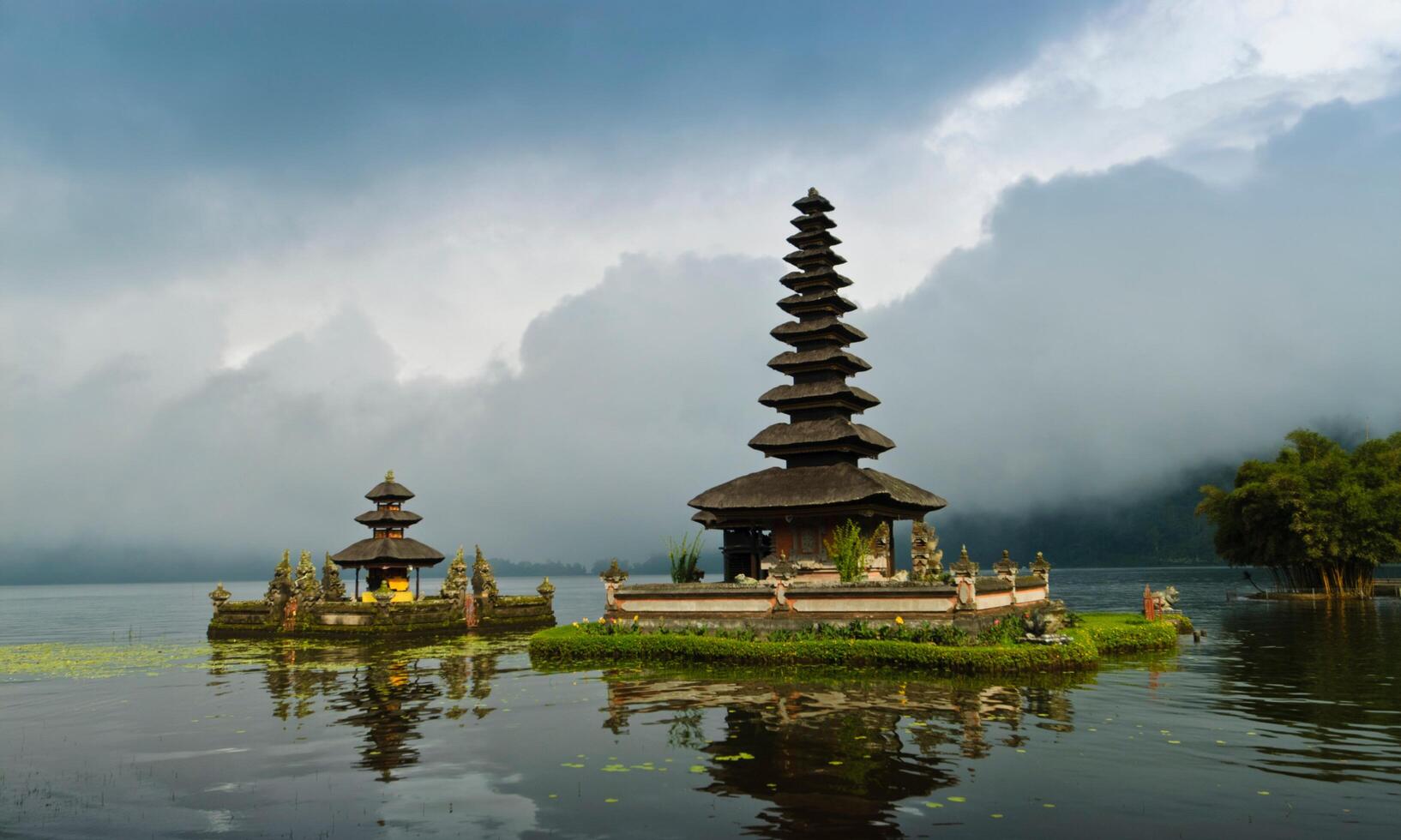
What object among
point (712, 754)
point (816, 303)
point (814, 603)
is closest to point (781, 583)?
point (814, 603)

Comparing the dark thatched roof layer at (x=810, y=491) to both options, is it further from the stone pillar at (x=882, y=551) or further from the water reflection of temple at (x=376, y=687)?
the water reflection of temple at (x=376, y=687)

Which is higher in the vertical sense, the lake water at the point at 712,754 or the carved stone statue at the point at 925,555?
the carved stone statue at the point at 925,555

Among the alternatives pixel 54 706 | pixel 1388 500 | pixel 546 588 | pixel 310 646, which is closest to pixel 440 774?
pixel 54 706

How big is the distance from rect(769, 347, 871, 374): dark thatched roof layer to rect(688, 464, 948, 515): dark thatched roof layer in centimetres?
512

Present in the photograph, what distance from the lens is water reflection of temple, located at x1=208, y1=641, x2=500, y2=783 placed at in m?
17.6

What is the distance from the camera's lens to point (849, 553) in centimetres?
3416

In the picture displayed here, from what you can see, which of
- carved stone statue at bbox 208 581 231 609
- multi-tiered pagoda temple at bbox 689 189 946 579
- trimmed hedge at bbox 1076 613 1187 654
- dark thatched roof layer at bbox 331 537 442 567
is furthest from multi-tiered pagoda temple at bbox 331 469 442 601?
trimmed hedge at bbox 1076 613 1187 654

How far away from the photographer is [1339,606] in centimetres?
6419

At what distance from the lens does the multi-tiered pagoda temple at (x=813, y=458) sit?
1518 inches

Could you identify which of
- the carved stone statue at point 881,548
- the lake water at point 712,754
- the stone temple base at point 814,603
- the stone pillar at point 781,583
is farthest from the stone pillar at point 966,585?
the carved stone statue at point 881,548

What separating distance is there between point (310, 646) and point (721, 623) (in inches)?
864

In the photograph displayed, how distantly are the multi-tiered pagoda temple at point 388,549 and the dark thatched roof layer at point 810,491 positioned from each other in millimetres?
21018

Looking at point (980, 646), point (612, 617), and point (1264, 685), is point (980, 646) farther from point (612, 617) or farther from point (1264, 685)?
point (612, 617)

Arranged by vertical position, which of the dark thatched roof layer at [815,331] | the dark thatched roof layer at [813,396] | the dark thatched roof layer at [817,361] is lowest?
the dark thatched roof layer at [813,396]
